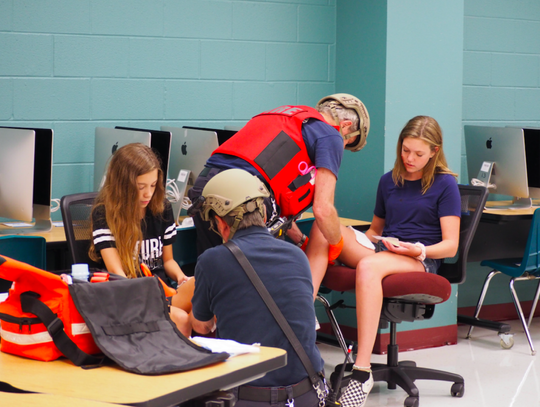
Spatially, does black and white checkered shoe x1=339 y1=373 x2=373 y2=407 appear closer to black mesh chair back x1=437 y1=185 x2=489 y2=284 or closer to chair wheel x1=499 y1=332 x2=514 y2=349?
black mesh chair back x1=437 y1=185 x2=489 y2=284

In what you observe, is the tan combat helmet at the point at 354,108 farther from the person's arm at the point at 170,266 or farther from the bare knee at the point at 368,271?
the person's arm at the point at 170,266

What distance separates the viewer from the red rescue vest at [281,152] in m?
2.69

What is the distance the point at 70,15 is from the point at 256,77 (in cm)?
108

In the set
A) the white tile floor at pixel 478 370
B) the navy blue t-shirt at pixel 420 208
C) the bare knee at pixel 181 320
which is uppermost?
the navy blue t-shirt at pixel 420 208

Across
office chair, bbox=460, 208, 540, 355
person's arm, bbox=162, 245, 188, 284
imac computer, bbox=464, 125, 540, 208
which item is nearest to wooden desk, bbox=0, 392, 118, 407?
person's arm, bbox=162, 245, 188, 284

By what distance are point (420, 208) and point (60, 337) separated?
207 centimetres

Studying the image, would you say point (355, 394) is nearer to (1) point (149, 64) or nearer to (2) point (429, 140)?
(2) point (429, 140)

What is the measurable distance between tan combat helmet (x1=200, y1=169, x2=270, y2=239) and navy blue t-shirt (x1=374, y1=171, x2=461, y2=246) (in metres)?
1.43

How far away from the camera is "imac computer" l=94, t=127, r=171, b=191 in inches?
126

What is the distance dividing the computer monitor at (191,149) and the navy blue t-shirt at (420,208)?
0.88 meters

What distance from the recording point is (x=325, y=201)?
2750 mm

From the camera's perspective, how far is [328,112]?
2.87m

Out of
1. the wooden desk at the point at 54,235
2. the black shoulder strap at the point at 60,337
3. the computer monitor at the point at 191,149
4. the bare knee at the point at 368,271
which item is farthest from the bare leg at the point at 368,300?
the black shoulder strap at the point at 60,337

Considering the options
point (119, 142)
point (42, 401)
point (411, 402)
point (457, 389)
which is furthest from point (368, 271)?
point (42, 401)
